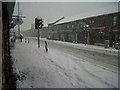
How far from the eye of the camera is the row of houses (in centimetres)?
3225

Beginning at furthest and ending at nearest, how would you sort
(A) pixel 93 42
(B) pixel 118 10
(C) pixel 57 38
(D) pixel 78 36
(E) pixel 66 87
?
(C) pixel 57 38 → (D) pixel 78 36 → (A) pixel 93 42 → (B) pixel 118 10 → (E) pixel 66 87

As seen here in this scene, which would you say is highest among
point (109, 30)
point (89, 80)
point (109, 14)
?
point (109, 14)

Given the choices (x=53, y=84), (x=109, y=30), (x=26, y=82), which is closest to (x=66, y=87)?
(x=53, y=84)

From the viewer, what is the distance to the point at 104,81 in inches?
345

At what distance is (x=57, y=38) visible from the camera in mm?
65625

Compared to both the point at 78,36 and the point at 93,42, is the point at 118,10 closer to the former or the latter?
the point at 93,42

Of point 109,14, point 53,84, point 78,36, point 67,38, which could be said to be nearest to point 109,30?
point 109,14

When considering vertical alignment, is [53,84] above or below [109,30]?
below

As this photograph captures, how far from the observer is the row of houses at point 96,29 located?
32250 millimetres

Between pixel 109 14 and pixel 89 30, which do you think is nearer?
pixel 109 14

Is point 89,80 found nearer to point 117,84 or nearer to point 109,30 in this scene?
point 117,84

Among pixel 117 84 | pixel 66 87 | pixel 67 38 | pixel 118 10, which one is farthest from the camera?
pixel 67 38

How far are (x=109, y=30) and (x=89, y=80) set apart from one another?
25.6 m

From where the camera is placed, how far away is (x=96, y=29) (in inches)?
1486
